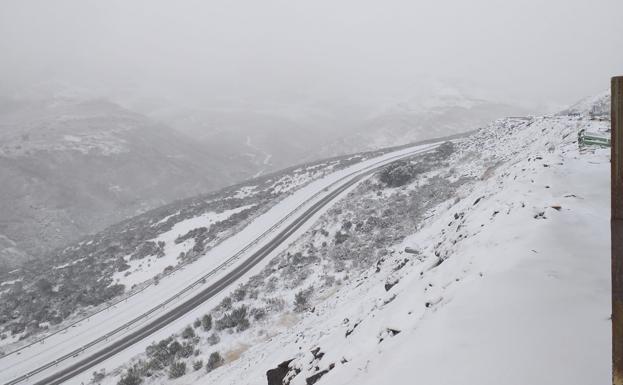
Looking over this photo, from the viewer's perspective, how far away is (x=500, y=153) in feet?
99.9

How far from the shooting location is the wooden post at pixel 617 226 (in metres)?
3.18

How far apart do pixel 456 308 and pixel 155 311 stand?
24175 mm

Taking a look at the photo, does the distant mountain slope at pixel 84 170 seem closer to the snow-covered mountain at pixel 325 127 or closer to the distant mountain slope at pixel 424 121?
the snow-covered mountain at pixel 325 127

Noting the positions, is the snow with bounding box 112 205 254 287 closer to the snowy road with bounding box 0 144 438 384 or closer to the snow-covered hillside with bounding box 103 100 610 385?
the snowy road with bounding box 0 144 438 384

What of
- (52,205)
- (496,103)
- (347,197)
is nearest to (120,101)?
(52,205)

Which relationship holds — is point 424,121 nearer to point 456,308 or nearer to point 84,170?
point 84,170

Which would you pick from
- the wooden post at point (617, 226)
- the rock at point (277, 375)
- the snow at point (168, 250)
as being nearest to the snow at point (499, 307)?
the rock at point (277, 375)

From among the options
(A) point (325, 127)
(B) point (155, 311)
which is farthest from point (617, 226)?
(A) point (325, 127)

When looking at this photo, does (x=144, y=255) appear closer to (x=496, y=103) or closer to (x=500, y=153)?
(x=500, y=153)

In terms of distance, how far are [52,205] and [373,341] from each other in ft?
284

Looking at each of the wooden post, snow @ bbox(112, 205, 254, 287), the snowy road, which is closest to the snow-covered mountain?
snow @ bbox(112, 205, 254, 287)

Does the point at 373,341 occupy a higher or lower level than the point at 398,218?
higher

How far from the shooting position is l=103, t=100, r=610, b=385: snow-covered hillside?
549cm

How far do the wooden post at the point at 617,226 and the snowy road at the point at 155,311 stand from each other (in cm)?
2379
